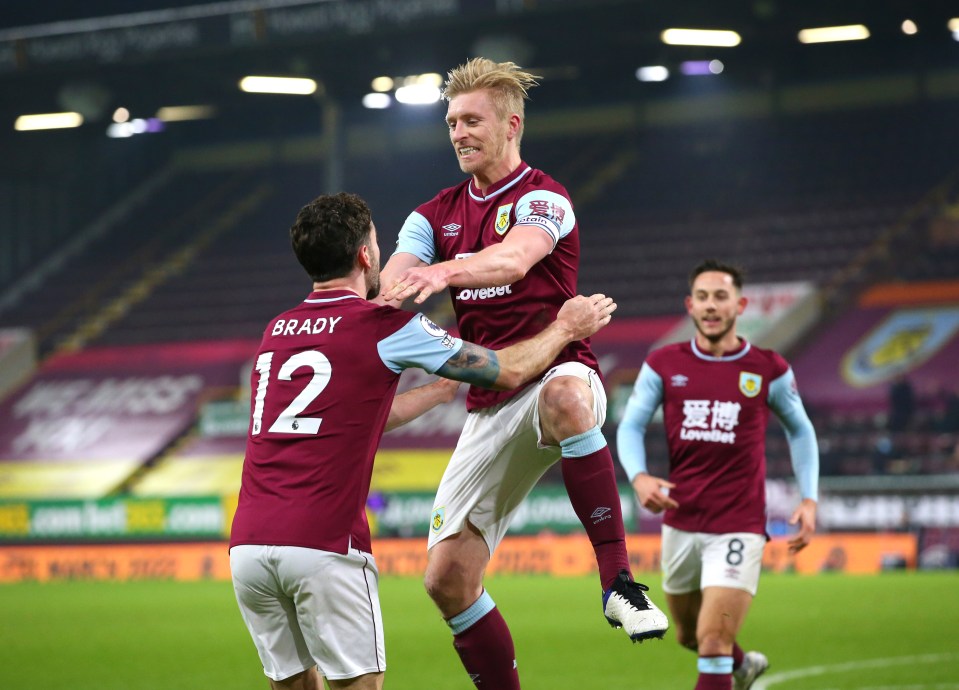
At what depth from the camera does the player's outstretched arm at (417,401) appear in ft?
18.8

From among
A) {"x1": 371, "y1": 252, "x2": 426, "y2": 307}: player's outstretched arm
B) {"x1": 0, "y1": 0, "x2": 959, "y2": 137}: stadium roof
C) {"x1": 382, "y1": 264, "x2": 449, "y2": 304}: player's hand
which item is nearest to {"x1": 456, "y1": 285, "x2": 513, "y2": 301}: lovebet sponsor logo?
{"x1": 371, "y1": 252, "x2": 426, "y2": 307}: player's outstretched arm

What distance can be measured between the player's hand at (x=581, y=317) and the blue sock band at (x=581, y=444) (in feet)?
1.23

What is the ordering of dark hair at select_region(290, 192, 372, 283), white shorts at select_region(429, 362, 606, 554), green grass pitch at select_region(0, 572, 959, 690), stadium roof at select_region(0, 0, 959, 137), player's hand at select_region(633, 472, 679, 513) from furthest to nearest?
stadium roof at select_region(0, 0, 959, 137)
green grass pitch at select_region(0, 572, 959, 690)
player's hand at select_region(633, 472, 679, 513)
white shorts at select_region(429, 362, 606, 554)
dark hair at select_region(290, 192, 372, 283)

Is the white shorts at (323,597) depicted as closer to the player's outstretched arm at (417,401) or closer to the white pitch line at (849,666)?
the player's outstretched arm at (417,401)

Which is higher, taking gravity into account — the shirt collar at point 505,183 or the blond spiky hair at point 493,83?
the blond spiky hair at point 493,83

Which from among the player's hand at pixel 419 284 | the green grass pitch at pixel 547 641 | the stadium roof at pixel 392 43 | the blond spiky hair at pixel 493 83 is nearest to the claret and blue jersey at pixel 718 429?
the green grass pitch at pixel 547 641

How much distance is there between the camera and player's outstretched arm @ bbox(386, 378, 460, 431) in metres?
5.73

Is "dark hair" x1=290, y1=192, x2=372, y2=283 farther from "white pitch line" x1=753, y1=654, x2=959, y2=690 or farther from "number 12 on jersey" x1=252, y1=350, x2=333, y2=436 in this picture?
"white pitch line" x1=753, y1=654, x2=959, y2=690

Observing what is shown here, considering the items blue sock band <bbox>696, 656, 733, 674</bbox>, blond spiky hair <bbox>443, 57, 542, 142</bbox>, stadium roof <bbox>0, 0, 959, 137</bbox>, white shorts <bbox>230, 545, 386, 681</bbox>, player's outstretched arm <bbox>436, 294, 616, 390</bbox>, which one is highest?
stadium roof <bbox>0, 0, 959, 137</bbox>

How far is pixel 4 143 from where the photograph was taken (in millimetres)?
32000

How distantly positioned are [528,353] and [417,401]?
78 cm

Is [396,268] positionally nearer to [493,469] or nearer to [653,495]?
[493,469]

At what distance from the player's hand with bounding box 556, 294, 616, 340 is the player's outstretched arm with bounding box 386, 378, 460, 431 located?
0.57 meters

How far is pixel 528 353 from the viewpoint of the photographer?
521 centimetres
